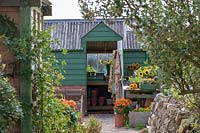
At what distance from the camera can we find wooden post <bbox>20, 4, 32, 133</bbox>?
4980mm

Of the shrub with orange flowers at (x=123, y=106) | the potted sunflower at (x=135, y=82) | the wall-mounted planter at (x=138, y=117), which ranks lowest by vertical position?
the wall-mounted planter at (x=138, y=117)

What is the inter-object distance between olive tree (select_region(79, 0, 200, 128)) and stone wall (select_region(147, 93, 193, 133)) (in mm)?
2608

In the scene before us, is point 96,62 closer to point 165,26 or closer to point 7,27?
point 7,27

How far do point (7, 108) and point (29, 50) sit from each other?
1197mm

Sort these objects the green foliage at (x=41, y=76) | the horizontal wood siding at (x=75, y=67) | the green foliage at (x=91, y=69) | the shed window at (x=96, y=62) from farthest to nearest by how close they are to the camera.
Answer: the shed window at (x=96, y=62), the green foliage at (x=91, y=69), the horizontal wood siding at (x=75, y=67), the green foliage at (x=41, y=76)

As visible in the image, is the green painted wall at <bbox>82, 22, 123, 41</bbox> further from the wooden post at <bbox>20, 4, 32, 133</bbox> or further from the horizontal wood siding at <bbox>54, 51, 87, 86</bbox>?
the wooden post at <bbox>20, 4, 32, 133</bbox>

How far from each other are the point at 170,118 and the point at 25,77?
2.60 m

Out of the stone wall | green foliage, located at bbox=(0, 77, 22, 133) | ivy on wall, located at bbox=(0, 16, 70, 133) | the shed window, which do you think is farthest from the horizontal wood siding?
green foliage, located at bbox=(0, 77, 22, 133)

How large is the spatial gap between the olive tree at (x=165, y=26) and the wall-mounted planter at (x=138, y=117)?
7755 millimetres

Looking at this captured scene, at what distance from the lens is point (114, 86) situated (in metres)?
13.5

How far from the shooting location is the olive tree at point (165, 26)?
2.62 m

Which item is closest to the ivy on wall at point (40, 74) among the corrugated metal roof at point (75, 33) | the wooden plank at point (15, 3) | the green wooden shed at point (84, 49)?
the wooden plank at point (15, 3)

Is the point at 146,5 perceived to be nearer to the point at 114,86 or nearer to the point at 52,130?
the point at 52,130

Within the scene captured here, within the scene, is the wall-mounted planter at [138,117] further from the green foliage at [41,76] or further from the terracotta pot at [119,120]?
the green foliage at [41,76]
